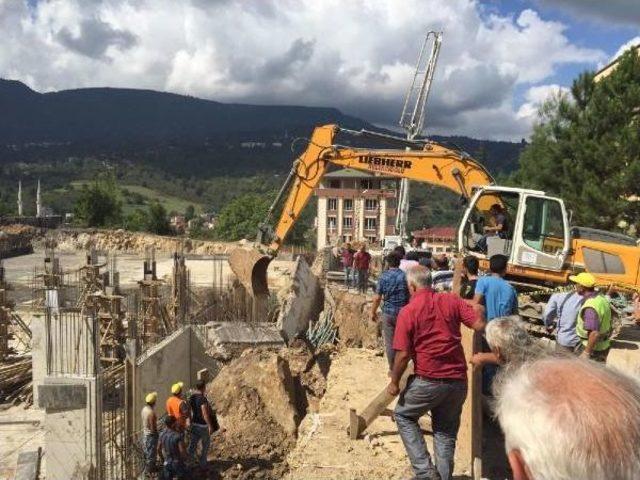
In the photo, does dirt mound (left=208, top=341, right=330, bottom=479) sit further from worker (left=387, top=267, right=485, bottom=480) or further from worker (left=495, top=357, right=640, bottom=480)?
worker (left=495, top=357, right=640, bottom=480)

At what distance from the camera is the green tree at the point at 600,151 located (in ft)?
53.9

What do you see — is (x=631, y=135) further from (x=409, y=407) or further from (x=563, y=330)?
(x=409, y=407)

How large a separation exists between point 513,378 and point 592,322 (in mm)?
4426

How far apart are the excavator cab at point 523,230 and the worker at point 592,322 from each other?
3041mm

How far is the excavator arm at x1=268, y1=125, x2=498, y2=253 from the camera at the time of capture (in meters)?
10.3

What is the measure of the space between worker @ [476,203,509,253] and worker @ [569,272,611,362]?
11.1ft

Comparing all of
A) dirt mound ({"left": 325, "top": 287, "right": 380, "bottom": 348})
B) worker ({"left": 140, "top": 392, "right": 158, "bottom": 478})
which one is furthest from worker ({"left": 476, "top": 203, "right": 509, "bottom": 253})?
worker ({"left": 140, "top": 392, "right": 158, "bottom": 478})

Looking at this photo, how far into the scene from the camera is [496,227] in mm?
9320

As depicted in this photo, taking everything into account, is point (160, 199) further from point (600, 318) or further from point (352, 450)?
point (600, 318)

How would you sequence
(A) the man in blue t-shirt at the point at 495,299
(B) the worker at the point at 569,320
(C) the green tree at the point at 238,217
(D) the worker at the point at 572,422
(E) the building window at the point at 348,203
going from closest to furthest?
(D) the worker at the point at 572,422, (A) the man in blue t-shirt at the point at 495,299, (B) the worker at the point at 569,320, (C) the green tree at the point at 238,217, (E) the building window at the point at 348,203

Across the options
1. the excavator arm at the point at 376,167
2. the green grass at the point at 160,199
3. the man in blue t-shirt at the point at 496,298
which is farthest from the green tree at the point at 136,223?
the man in blue t-shirt at the point at 496,298

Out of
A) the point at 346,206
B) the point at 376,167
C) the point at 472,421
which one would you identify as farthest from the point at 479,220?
the point at 346,206

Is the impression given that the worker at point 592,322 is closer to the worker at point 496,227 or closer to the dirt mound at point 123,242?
the worker at point 496,227

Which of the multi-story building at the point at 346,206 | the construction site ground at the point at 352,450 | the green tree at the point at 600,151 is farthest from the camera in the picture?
the multi-story building at the point at 346,206
